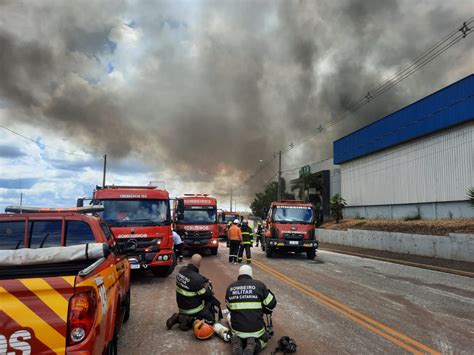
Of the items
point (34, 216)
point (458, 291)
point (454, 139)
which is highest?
point (454, 139)

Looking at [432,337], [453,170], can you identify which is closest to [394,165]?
[453,170]

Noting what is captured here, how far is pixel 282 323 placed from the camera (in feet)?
21.6

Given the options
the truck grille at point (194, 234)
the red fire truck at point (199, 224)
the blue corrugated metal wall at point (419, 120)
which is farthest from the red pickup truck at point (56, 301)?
the blue corrugated metal wall at point (419, 120)

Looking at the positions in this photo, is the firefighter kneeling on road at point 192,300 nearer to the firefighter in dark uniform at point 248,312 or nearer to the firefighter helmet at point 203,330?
the firefighter helmet at point 203,330

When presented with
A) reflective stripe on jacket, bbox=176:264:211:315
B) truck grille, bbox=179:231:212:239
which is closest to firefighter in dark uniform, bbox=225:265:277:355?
reflective stripe on jacket, bbox=176:264:211:315

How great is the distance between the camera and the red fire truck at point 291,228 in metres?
18.0

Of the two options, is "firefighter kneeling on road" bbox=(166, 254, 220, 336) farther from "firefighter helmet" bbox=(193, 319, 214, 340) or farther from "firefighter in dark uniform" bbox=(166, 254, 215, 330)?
"firefighter helmet" bbox=(193, 319, 214, 340)

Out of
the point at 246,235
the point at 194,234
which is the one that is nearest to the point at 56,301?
the point at 246,235

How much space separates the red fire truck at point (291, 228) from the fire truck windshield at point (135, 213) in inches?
316

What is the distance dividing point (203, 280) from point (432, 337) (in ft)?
11.5

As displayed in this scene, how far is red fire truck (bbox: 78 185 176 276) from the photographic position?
10.2 metres

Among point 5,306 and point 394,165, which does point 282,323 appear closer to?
point 5,306

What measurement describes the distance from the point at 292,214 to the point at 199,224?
4.35 metres

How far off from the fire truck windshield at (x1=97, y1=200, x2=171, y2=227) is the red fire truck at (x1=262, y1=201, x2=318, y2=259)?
26.3 ft
